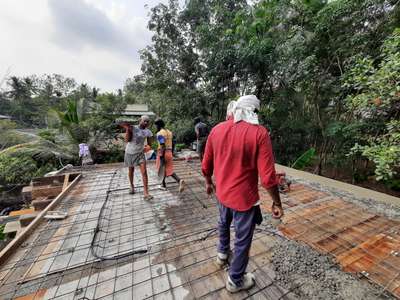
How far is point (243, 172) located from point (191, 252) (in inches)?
44.5

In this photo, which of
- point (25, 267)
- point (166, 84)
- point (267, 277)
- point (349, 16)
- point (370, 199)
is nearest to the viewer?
point (267, 277)

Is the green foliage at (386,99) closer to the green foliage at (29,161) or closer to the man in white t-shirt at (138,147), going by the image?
the man in white t-shirt at (138,147)

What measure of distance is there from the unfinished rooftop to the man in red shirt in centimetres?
41

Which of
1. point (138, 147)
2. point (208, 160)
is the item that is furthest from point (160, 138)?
point (208, 160)

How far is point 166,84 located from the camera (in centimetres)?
797

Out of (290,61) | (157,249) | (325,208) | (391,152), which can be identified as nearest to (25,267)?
(157,249)

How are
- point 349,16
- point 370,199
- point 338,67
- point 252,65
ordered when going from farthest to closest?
point 252,65 < point 338,67 < point 349,16 < point 370,199

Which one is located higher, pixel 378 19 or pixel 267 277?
pixel 378 19

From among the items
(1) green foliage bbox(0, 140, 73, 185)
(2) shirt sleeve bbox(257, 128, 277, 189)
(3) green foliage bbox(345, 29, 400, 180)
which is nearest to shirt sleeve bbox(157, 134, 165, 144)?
(2) shirt sleeve bbox(257, 128, 277, 189)

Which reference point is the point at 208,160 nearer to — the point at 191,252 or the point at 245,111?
the point at 245,111

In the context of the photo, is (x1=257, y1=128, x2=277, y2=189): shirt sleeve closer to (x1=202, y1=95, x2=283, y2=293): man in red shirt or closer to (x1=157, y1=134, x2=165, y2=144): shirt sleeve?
(x1=202, y1=95, x2=283, y2=293): man in red shirt

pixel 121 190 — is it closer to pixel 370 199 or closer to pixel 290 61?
pixel 370 199

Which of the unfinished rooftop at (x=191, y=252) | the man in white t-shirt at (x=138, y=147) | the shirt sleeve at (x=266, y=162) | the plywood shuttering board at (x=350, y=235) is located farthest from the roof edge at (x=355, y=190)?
the man in white t-shirt at (x=138, y=147)

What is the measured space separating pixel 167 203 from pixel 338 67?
17.5 ft
